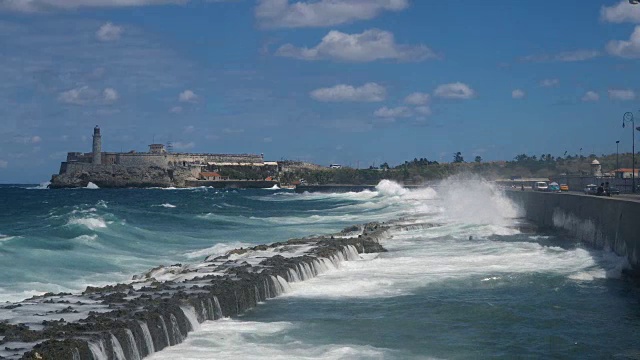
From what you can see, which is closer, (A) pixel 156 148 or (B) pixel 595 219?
(B) pixel 595 219

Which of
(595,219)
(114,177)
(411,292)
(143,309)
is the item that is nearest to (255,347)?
(143,309)

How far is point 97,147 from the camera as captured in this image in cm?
16425

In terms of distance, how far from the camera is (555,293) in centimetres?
2127

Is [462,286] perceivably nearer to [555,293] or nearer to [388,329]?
[555,293]

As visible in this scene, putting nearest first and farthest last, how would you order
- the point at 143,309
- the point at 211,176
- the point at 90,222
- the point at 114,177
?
the point at 143,309 → the point at 90,222 → the point at 114,177 → the point at 211,176

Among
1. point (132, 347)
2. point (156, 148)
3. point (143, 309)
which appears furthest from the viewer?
point (156, 148)

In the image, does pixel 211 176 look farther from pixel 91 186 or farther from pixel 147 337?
pixel 147 337

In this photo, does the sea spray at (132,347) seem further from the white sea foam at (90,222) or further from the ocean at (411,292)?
the white sea foam at (90,222)

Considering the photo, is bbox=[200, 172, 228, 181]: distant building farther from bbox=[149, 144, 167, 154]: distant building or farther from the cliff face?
bbox=[149, 144, 167, 154]: distant building

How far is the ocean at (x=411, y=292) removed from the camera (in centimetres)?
1573

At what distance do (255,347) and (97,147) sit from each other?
507 ft

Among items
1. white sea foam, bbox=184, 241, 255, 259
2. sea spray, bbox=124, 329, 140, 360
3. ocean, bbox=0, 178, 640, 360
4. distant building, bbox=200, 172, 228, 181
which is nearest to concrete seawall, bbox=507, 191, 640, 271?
ocean, bbox=0, 178, 640, 360

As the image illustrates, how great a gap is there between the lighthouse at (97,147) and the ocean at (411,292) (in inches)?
4873

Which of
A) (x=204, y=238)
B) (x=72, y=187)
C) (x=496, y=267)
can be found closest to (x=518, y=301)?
(x=496, y=267)
